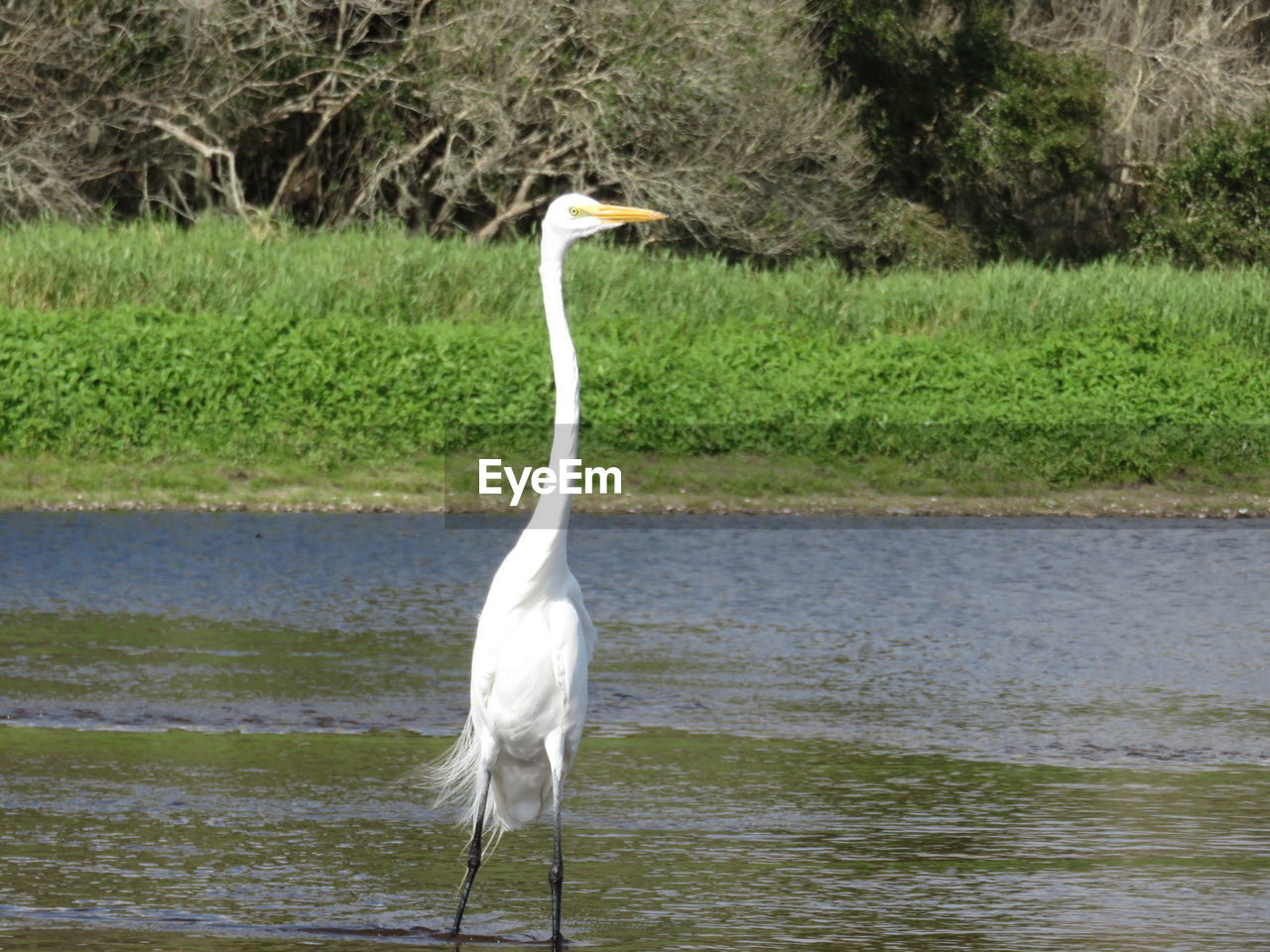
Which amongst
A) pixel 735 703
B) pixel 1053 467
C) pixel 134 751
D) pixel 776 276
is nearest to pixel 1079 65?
pixel 776 276

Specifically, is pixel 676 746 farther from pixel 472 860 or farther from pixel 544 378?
pixel 544 378

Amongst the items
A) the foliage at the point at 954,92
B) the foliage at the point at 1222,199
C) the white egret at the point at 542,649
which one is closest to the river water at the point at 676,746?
the white egret at the point at 542,649

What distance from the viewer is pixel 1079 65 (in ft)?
95.6

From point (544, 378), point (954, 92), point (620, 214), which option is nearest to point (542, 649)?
point (620, 214)

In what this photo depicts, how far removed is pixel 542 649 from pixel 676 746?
2585 millimetres

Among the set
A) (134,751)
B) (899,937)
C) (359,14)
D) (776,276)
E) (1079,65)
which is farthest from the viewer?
(1079,65)

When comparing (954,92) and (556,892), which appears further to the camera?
(954,92)

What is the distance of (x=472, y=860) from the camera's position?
589 cm

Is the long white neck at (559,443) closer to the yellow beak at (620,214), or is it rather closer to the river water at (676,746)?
the yellow beak at (620,214)

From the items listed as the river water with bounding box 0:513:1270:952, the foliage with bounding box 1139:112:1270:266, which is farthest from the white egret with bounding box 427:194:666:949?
the foliage with bounding box 1139:112:1270:266

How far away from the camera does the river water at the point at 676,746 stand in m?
5.96

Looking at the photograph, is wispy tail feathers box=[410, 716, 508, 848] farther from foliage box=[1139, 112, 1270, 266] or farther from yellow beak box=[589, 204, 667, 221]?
foliage box=[1139, 112, 1270, 266]

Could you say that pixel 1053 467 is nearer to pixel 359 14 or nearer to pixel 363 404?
pixel 363 404

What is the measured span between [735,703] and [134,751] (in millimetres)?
2892
